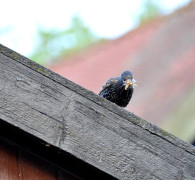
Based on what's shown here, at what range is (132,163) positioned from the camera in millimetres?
2576

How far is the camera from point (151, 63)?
9.88 metres

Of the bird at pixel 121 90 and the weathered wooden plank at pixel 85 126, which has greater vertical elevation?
the bird at pixel 121 90

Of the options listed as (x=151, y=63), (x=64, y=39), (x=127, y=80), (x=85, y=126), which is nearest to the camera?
(x=85, y=126)

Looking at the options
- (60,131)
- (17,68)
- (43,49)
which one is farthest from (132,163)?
(43,49)

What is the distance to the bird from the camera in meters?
6.01

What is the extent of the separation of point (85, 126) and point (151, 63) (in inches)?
292

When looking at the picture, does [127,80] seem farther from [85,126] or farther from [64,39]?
[64,39]

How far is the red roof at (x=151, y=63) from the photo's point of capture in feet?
26.9

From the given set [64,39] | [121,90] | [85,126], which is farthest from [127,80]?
[64,39]

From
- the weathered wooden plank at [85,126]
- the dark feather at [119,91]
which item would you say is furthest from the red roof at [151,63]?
the weathered wooden plank at [85,126]

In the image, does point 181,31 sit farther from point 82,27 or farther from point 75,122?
point 75,122

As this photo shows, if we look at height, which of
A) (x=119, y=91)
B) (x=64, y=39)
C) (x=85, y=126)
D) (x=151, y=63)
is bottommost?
(x=85, y=126)

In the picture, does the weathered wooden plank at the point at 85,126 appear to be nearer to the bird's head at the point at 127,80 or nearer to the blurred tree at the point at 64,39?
the bird's head at the point at 127,80

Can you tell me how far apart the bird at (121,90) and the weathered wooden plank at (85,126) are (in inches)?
130
